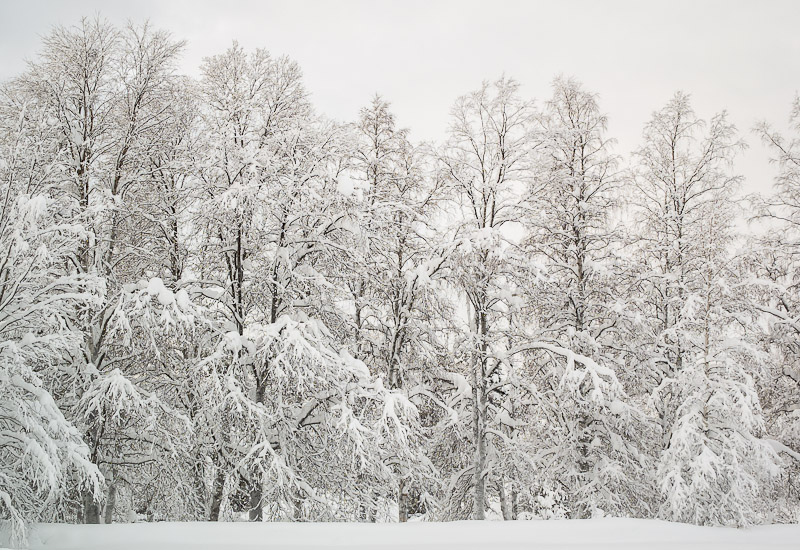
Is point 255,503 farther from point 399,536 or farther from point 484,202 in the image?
point 484,202

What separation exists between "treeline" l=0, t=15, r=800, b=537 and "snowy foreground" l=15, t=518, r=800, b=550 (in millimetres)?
737

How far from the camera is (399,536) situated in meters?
6.75

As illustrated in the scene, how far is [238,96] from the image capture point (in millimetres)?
10289

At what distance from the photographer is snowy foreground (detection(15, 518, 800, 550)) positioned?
20.9ft

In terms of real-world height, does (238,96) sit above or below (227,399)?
above

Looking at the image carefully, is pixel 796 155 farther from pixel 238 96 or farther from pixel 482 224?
pixel 238 96

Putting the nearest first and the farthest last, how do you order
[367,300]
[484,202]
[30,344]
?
[30,344]
[367,300]
[484,202]

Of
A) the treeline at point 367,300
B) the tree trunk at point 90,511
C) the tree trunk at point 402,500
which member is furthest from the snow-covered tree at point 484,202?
the tree trunk at point 90,511

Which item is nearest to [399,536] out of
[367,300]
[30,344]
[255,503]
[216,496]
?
[255,503]

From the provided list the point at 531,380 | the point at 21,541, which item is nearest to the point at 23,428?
the point at 21,541

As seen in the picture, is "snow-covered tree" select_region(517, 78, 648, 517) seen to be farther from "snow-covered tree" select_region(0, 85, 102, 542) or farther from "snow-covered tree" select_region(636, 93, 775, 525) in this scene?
"snow-covered tree" select_region(0, 85, 102, 542)

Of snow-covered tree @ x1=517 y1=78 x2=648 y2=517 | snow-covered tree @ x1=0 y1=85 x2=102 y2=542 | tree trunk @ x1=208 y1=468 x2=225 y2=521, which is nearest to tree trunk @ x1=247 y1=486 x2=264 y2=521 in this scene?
tree trunk @ x1=208 y1=468 x2=225 y2=521

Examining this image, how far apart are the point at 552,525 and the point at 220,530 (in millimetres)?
4398

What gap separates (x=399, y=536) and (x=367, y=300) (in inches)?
217
